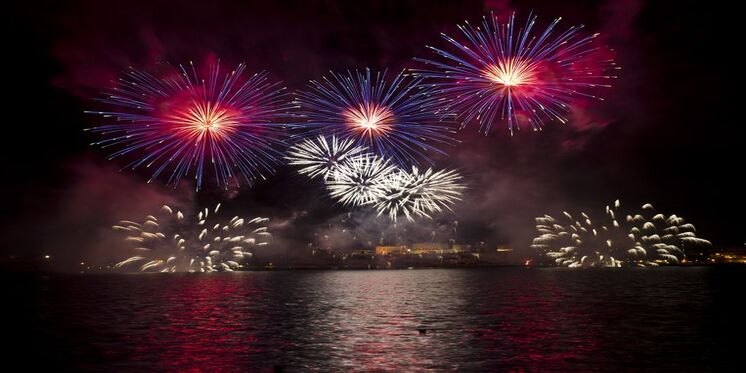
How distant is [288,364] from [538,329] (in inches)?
651

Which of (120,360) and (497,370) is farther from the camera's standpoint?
(120,360)

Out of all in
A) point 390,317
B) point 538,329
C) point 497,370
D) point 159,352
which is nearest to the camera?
point 497,370

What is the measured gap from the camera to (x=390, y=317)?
134ft

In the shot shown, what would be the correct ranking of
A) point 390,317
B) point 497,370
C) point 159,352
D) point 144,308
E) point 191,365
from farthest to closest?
point 144,308 → point 390,317 → point 159,352 → point 191,365 → point 497,370

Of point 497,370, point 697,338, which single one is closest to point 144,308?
point 497,370

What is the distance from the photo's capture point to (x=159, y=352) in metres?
26.1

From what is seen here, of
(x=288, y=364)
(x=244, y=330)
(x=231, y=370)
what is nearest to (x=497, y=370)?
(x=288, y=364)

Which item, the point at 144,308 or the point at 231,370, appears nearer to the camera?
the point at 231,370

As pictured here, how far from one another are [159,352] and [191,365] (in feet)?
12.6

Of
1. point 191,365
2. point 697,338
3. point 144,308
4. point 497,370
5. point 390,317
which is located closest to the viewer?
point 497,370

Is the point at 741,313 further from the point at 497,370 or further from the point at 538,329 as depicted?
the point at 497,370

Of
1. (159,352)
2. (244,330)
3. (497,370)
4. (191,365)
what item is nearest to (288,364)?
(191,365)

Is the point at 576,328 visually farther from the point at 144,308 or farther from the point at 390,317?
the point at 144,308

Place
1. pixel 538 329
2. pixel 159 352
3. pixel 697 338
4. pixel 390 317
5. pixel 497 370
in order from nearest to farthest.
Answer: pixel 497 370, pixel 159 352, pixel 697 338, pixel 538 329, pixel 390 317
